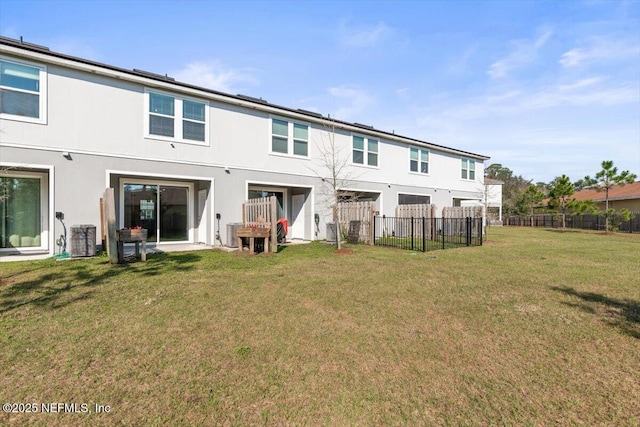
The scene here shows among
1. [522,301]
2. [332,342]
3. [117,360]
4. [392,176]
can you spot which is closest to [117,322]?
[117,360]

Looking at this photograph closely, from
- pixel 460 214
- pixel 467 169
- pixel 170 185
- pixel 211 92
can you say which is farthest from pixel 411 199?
pixel 170 185

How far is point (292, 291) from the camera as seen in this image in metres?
5.55

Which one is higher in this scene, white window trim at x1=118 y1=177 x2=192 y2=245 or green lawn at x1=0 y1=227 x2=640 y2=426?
white window trim at x1=118 y1=177 x2=192 y2=245

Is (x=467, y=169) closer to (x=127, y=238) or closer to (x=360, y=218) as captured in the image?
(x=360, y=218)

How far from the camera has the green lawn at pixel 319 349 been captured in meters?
2.41

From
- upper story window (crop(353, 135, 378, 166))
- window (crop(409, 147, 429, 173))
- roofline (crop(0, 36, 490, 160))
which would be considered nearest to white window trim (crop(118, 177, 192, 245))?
roofline (crop(0, 36, 490, 160))

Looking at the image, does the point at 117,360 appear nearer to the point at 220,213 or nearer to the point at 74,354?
the point at 74,354

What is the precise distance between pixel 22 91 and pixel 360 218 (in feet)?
38.2

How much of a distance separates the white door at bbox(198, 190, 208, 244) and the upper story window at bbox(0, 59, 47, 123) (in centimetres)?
505

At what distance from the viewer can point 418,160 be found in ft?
62.7

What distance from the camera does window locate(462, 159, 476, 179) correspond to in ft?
73.3

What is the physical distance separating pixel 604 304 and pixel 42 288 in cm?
934

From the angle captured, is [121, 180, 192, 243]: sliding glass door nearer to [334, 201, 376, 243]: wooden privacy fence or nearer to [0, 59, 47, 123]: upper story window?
[0, 59, 47, 123]: upper story window

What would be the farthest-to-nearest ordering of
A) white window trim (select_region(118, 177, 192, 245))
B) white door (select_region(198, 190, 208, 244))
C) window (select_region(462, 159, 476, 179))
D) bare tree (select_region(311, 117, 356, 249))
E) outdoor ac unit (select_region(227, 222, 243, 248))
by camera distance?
1. window (select_region(462, 159, 476, 179))
2. bare tree (select_region(311, 117, 356, 249))
3. white door (select_region(198, 190, 208, 244))
4. outdoor ac unit (select_region(227, 222, 243, 248))
5. white window trim (select_region(118, 177, 192, 245))
